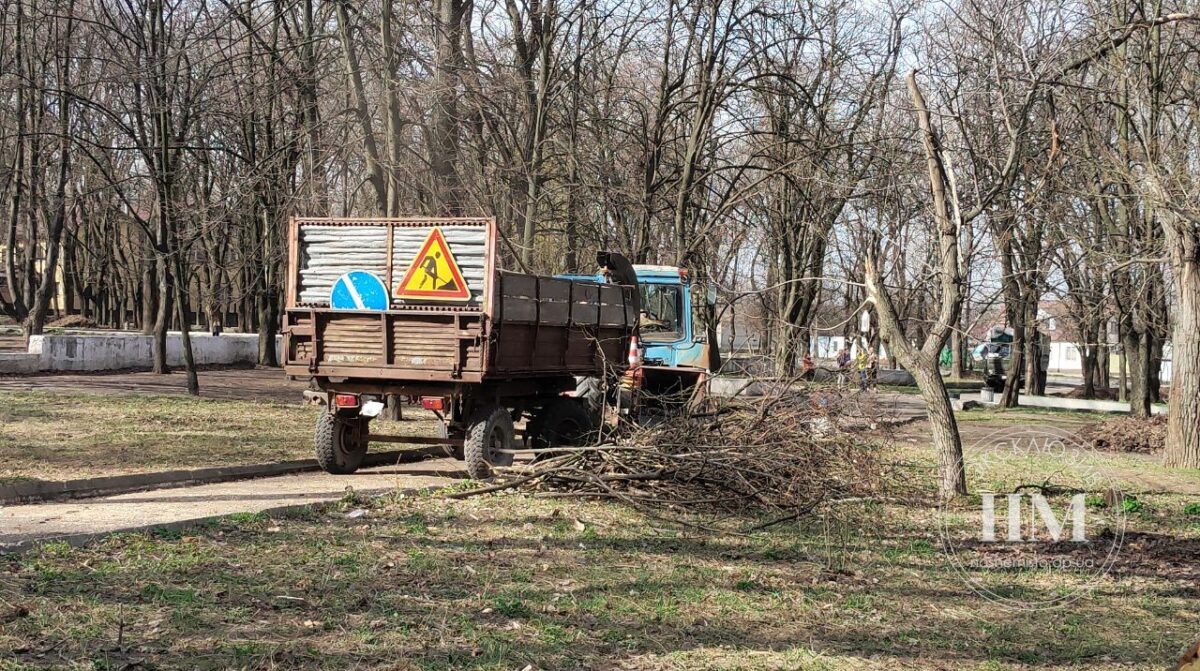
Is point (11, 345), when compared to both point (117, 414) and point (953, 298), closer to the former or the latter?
point (117, 414)

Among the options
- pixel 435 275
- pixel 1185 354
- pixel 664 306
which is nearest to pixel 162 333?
pixel 664 306

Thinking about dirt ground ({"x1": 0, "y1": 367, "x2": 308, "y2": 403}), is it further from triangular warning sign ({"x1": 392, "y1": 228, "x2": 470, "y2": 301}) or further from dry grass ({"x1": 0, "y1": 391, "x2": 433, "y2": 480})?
triangular warning sign ({"x1": 392, "y1": 228, "x2": 470, "y2": 301})

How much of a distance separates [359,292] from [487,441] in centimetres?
218

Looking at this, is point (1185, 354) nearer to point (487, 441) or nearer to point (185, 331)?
point (487, 441)

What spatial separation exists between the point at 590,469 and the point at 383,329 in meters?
2.96

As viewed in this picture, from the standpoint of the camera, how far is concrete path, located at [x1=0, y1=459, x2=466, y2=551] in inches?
341

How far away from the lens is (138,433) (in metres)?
15.8

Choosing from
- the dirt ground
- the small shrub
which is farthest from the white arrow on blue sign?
the dirt ground

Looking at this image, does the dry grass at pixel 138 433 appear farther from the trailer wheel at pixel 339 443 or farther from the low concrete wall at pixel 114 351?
the low concrete wall at pixel 114 351

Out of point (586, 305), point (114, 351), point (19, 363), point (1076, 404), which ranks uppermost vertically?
point (586, 305)

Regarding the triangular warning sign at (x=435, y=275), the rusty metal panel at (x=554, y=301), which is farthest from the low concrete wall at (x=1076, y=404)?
the triangular warning sign at (x=435, y=275)

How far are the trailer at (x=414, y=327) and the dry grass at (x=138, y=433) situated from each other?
73.0 inches

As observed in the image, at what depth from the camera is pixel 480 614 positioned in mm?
6547

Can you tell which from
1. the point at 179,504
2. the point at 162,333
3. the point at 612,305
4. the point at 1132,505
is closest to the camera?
Answer: the point at 179,504
